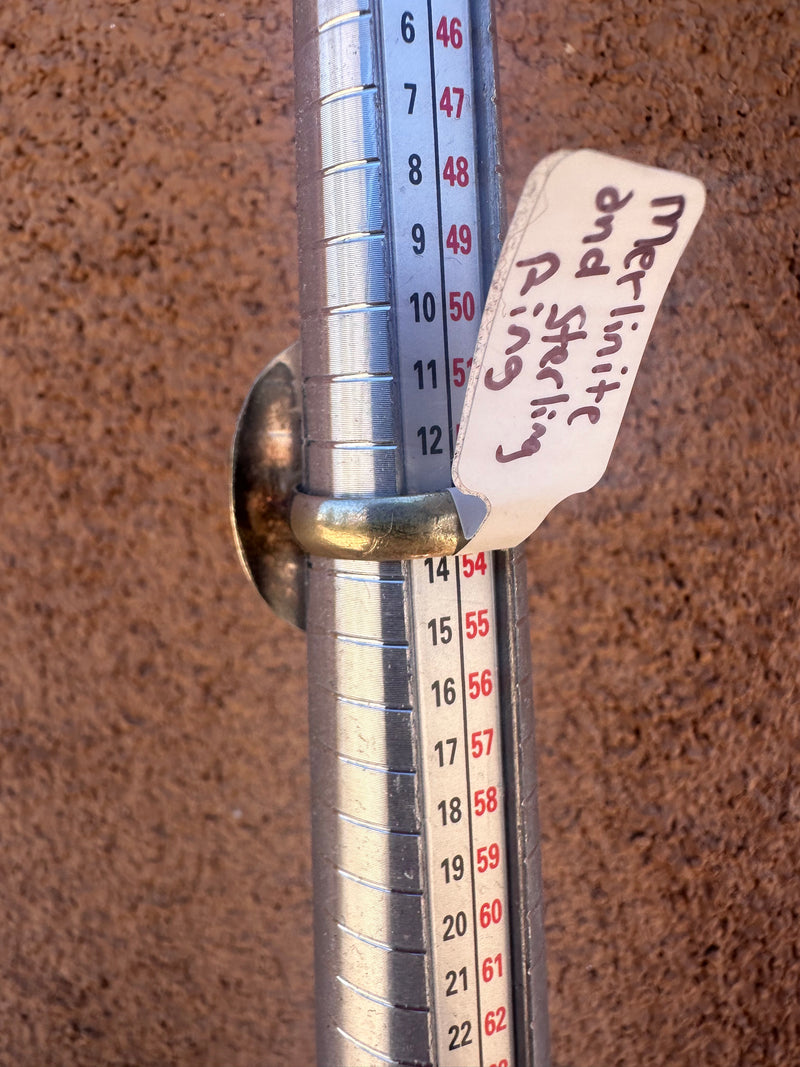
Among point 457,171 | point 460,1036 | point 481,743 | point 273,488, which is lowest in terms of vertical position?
point 460,1036

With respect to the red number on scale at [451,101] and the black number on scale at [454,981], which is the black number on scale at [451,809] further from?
the red number on scale at [451,101]

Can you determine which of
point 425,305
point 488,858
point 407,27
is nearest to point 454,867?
point 488,858

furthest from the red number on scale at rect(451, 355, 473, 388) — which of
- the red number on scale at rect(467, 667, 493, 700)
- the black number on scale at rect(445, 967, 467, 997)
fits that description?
the black number on scale at rect(445, 967, 467, 997)

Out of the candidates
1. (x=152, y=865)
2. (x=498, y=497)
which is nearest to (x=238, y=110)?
(x=498, y=497)

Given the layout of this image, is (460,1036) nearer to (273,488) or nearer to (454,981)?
(454,981)

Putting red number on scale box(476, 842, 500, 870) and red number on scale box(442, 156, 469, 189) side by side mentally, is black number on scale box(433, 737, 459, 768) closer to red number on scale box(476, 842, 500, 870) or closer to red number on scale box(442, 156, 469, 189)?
red number on scale box(476, 842, 500, 870)

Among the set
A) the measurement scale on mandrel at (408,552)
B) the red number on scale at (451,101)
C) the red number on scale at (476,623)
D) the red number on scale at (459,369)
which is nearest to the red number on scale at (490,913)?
the measurement scale on mandrel at (408,552)

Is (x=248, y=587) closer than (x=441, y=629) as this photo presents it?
No
